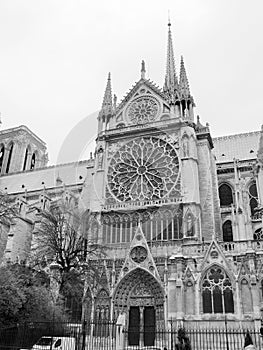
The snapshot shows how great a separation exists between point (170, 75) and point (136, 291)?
22419 mm

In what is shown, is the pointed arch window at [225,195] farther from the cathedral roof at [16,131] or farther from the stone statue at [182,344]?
the cathedral roof at [16,131]

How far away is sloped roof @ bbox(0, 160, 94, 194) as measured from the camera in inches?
1916

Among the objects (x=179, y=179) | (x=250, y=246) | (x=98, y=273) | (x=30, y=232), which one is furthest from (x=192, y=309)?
(x=30, y=232)

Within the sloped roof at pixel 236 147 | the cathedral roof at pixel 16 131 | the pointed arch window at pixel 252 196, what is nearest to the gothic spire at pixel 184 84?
the sloped roof at pixel 236 147

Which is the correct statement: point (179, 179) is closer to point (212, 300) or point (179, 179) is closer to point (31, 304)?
point (212, 300)

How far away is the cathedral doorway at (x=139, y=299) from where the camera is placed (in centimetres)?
2239

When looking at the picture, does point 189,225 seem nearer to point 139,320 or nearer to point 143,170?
point 143,170

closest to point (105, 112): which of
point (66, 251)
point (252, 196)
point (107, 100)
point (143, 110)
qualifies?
point (107, 100)

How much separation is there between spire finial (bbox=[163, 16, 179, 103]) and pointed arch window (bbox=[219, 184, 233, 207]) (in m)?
10.7

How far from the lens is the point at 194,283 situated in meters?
20.1

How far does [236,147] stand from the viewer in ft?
137

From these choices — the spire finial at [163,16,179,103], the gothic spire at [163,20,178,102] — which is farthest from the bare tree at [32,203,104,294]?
the gothic spire at [163,20,178,102]

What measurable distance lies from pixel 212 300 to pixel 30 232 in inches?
902

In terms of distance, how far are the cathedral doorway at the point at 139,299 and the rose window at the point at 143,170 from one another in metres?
6.90
